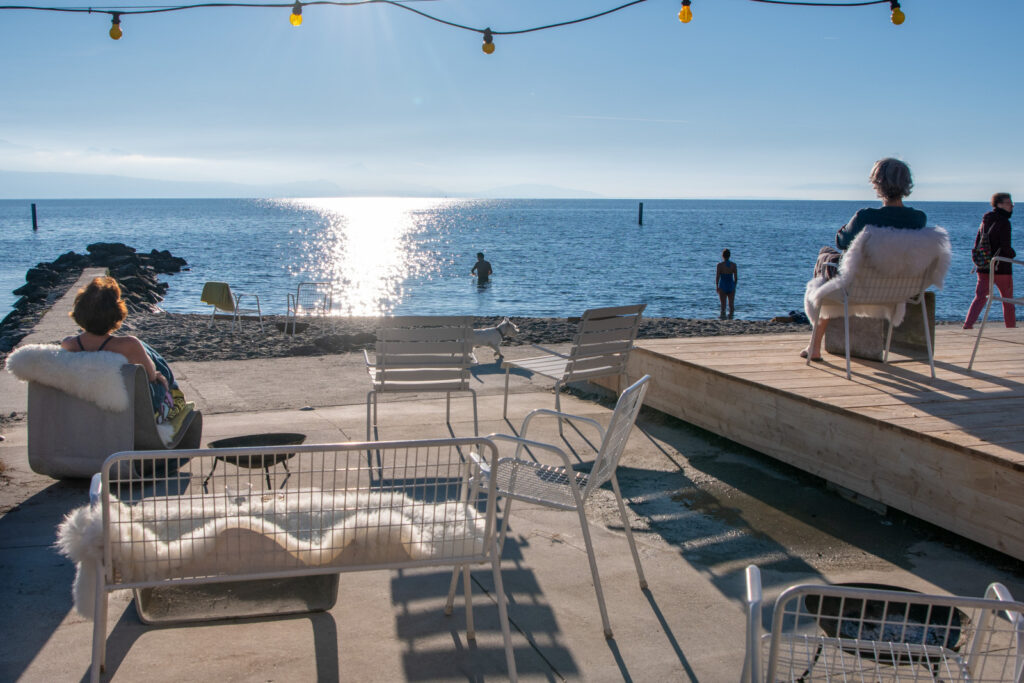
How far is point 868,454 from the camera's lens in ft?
14.1

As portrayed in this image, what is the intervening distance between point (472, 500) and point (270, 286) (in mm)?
35241

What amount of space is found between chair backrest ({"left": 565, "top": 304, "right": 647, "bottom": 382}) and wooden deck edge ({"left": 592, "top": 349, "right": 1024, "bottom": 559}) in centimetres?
43

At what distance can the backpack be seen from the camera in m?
9.73

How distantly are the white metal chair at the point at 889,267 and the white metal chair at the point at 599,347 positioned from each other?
137 cm

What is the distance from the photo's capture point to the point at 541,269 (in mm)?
43562

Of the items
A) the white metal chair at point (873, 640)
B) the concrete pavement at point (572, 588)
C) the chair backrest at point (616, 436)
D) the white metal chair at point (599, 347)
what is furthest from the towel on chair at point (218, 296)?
the white metal chair at point (873, 640)

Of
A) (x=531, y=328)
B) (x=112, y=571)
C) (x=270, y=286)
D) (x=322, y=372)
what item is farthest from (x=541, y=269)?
(x=112, y=571)

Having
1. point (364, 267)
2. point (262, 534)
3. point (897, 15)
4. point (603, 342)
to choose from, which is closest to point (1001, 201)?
point (897, 15)

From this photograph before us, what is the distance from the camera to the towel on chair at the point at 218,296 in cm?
1412

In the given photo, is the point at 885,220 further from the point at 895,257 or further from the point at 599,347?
the point at 599,347

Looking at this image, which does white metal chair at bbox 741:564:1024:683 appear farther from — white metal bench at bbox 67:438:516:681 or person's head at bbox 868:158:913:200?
person's head at bbox 868:158:913:200

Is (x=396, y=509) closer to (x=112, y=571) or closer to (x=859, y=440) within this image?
(x=112, y=571)

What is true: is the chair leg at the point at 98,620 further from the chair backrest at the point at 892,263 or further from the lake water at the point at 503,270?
the lake water at the point at 503,270

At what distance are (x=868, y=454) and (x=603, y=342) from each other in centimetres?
Answer: 207
